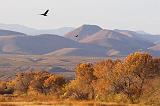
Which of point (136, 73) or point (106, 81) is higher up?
point (136, 73)

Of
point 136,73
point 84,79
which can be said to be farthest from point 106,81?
point 84,79

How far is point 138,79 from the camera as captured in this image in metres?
76.8

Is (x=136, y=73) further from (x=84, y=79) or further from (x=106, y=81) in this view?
(x=84, y=79)

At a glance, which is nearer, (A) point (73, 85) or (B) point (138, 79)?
(B) point (138, 79)

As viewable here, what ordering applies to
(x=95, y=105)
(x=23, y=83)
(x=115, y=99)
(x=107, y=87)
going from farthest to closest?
1. (x=23, y=83)
2. (x=107, y=87)
3. (x=115, y=99)
4. (x=95, y=105)

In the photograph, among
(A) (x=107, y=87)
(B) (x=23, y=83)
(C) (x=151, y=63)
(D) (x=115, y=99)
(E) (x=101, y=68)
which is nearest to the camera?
(D) (x=115, y=99)

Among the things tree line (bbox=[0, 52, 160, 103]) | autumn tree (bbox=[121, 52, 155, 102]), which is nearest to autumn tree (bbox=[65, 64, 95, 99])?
tree line (bbox=[0, 52, 160, 103])

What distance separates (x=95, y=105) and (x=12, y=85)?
80.1m

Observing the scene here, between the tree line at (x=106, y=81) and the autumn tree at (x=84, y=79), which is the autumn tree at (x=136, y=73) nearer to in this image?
the tree line at (x=106, y=81)

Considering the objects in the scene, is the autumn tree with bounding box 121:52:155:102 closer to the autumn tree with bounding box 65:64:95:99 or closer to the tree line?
the tree line

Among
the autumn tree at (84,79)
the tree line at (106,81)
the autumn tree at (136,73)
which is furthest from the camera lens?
the autumn tree at (84,79)

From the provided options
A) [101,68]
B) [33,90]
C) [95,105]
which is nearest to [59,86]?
[33,90]

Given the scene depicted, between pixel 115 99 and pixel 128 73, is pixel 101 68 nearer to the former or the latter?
pixel 128 73

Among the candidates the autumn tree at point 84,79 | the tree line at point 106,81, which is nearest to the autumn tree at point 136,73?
the tree line at point 106,81
